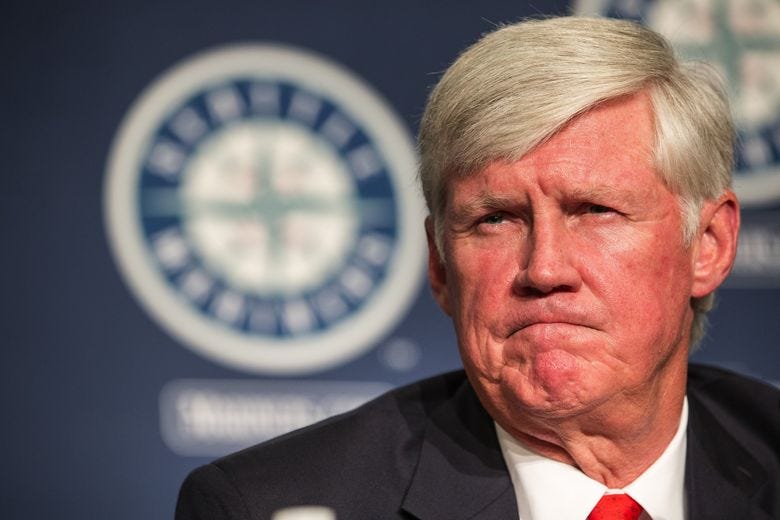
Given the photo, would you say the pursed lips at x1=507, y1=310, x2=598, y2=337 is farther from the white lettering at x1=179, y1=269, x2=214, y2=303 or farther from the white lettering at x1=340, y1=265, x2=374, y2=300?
the white lettering at x1=179, y1=269, x2=214, y2=303

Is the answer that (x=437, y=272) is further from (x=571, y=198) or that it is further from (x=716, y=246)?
(x=716, y=246)

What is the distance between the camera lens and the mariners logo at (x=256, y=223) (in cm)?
295

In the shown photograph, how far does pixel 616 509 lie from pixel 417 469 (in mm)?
328

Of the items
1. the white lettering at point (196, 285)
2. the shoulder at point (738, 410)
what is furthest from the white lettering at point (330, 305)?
the shoulder at point (738, 410)

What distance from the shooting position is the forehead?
5.20 feet

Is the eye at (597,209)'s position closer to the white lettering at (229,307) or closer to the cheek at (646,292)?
the cheek at (646,292)

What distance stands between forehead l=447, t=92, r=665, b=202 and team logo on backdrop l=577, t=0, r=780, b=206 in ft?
4.33

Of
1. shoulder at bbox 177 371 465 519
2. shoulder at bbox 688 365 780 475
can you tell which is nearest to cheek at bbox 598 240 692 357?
shoulder at bbox 688 365 780 475

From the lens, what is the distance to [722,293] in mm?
2898

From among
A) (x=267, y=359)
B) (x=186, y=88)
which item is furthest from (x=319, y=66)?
(x=267, y=359)

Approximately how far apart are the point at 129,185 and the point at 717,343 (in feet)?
5.28

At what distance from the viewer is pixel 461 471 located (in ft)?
5.98

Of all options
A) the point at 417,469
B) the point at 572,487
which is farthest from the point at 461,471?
the point at 572,487

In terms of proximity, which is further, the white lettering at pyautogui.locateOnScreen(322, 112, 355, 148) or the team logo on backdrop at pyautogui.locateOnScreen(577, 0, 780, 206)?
the white lettering at pyautogui.locateOnScreen(322, 112, 355, 148)
